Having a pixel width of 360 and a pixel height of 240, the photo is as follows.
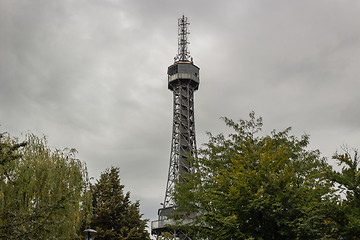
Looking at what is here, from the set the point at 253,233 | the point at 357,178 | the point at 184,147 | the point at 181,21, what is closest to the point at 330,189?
the point at 357,178

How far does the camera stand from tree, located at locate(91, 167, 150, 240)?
1124 inches

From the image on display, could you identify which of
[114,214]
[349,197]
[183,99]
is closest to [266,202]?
[349,197]

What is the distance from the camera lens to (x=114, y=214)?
2948 cm

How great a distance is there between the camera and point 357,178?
14898 millimetres

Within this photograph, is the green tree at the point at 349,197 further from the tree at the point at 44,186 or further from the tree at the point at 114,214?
the tree at the point at 114,214

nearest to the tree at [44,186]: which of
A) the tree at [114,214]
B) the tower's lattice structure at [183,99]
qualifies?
the tree at [114,214]

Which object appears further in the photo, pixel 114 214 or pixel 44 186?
pixel 114 214

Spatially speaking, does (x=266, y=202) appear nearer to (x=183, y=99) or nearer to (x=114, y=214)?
(x=114, y=214)

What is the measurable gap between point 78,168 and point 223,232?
1085cm

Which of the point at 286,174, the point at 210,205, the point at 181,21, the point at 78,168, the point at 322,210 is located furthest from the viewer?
the point at 181,21

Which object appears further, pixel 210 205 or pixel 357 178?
pixel 210 205

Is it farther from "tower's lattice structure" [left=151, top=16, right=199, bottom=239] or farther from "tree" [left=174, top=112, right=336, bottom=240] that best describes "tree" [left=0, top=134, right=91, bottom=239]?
"tower's lattice structure" [left=151, top=16, right=199, bottom=239]

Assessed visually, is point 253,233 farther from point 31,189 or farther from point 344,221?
point 31,189

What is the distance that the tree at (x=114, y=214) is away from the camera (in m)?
28.5
